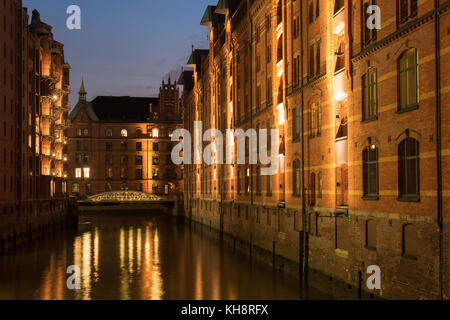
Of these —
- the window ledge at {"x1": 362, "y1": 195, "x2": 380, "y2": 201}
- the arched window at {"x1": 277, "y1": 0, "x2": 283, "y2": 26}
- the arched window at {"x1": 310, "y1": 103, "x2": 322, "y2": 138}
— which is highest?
the arched window at {"x1": 277, "y1": 0, "x2": 283, "y2": 26}

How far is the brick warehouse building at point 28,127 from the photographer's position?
144 feet

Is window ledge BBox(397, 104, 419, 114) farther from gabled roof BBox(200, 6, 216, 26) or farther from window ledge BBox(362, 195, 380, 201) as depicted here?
gabled roof BBox(200, 6, 216, 26)

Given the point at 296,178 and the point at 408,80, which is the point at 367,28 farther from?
the point at 296,178

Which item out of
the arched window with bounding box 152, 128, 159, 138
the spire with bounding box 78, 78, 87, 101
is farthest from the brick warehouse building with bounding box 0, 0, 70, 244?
the spire with bounding box 78, 78, 87, 101

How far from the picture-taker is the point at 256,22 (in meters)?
37.3

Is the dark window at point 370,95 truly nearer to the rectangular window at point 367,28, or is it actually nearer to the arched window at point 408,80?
the rectangular window at point 367,28

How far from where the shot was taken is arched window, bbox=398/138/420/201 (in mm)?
17141

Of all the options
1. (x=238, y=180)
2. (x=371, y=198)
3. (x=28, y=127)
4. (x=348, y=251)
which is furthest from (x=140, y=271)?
(x=28, y=127)

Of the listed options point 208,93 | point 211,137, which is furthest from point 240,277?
point 208,93

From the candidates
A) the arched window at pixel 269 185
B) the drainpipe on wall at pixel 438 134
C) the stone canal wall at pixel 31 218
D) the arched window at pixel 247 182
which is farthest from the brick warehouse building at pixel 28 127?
the drainpipe on wall at pixel 438 134

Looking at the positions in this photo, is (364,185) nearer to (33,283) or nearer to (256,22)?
(33,283)

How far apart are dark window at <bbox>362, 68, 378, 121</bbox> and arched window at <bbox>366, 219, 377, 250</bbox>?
3818 millimetres

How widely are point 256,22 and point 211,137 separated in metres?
20.3

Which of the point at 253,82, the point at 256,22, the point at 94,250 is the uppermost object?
the point at 256,22
